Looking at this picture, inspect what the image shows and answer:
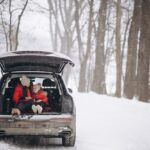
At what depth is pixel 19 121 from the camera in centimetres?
817

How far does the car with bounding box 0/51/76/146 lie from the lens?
8.20 metres

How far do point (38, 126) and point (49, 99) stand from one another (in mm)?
1287

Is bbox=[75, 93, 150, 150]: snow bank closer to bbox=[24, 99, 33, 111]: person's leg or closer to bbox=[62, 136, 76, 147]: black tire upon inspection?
bbox=[62, 136, 76, 147]: black tire

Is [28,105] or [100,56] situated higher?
[28,105]

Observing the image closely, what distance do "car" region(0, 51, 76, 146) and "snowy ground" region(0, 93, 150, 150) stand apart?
14.1 inches

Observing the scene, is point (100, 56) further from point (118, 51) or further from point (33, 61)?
point (33, 61)

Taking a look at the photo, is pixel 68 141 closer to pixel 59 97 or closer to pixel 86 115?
pixel 59 97

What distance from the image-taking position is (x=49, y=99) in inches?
371

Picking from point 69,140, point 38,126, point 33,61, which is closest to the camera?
point 38,126

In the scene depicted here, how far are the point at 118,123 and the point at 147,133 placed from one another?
1698 millimetres

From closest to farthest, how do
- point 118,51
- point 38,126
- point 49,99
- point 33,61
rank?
point 38,126, point 33,61, point 49,99, point 118,51

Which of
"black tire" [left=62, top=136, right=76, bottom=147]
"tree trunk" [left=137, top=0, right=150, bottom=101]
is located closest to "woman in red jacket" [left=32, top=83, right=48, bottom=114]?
"black tire" [left=62, top=136, right=76, bottom=147]

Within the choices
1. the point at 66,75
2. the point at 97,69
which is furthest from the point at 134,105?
the point at 66,75

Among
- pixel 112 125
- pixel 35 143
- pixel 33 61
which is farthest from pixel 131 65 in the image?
pixel 33 61
